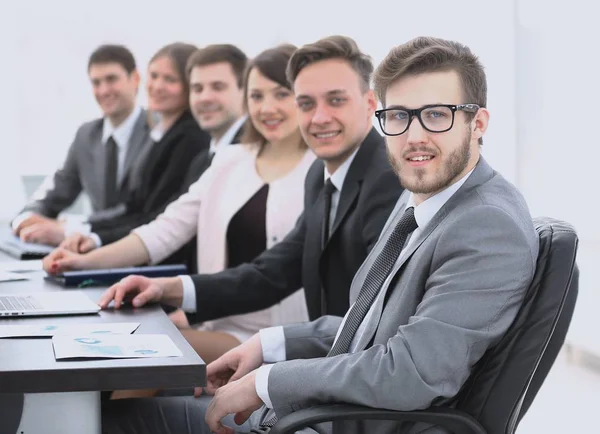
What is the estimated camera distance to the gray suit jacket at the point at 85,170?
539 centimetres

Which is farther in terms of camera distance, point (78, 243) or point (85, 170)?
point (85, 170)

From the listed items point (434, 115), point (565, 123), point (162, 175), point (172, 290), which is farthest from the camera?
point (565, 123)

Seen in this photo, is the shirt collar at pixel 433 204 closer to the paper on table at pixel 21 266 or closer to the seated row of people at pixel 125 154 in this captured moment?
the paper on table at pixel 21 266

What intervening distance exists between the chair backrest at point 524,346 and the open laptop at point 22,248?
258 centimetres

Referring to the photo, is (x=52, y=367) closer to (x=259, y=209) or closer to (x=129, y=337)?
(x=129, y=337)

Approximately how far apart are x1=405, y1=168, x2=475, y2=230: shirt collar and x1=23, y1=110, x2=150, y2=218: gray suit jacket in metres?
3.39

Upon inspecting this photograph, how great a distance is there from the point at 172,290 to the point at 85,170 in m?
2.94

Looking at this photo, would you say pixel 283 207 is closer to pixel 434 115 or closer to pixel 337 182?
pixel 337 182

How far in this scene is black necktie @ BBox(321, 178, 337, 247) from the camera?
288cm

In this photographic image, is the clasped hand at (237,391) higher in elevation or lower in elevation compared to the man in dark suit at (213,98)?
lower

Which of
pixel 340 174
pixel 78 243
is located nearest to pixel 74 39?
pixel 78 243

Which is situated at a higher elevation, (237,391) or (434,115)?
(434,115)

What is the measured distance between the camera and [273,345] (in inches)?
93.3

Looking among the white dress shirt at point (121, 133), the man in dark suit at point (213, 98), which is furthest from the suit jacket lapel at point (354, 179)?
the white dress shirt at point (121, 133)
